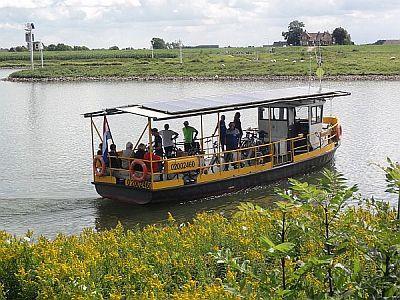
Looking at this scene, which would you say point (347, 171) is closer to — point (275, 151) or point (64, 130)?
point (275, 151)

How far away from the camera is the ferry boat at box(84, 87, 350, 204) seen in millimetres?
19359

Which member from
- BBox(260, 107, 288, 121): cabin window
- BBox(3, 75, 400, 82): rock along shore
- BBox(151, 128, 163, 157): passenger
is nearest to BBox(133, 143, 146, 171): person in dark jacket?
BBox(151, 128, 163, 157): passenger

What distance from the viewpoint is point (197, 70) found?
9806cm

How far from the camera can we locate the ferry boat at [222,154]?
1936cm

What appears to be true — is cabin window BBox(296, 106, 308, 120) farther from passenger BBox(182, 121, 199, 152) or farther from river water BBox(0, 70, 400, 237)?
passenger BBox(182, 121, 199, 152)

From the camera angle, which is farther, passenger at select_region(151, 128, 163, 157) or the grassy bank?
the grassy bank

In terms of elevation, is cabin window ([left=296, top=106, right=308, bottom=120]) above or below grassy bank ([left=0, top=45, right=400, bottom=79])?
below

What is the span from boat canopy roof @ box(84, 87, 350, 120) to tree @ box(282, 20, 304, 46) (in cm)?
15006

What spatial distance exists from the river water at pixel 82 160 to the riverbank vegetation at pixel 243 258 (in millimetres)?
823

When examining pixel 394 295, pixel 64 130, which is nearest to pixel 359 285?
pixel 394 295

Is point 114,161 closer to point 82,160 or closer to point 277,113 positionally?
point 277,113

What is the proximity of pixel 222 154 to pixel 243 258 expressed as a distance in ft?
39.3

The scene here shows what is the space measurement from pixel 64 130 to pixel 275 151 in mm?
19714

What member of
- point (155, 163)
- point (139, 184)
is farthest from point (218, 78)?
point (139, 184)
